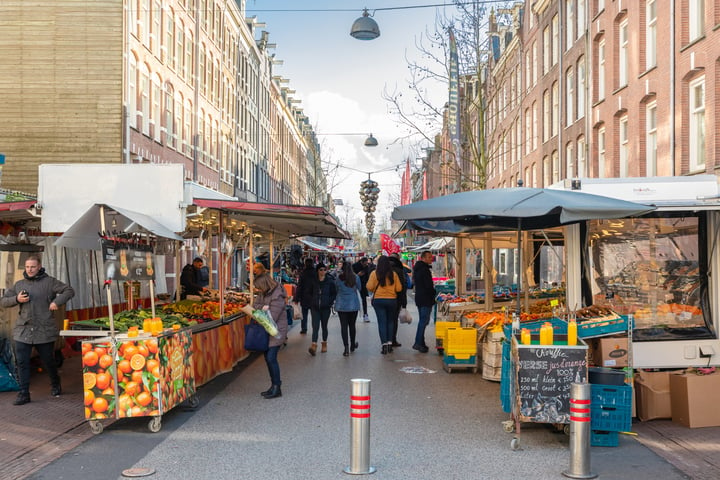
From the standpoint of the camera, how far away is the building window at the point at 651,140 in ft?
74.4

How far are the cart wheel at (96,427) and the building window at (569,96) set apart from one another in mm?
26282

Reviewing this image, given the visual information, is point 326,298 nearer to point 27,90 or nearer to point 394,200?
point 27,90

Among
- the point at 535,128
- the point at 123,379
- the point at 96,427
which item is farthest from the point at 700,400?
the point at 535,128

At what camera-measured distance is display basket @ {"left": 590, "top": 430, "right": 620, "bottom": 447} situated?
25.8 ft

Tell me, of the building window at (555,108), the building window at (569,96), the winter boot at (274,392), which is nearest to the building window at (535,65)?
the building window at (555,108)

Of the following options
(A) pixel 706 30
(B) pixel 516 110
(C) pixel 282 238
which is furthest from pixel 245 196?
(A) pixel 706 30

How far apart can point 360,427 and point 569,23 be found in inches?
1137

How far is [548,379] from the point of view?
7.89m

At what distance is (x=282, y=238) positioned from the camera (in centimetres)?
2097

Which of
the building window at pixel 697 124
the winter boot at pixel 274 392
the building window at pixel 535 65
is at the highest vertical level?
the building window at pixel 535 65

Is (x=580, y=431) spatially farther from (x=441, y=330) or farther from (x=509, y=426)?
(x=441, y=330)

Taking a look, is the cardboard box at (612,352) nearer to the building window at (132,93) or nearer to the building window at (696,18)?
the building window at (696,18)

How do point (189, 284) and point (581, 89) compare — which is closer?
point (189, 284)

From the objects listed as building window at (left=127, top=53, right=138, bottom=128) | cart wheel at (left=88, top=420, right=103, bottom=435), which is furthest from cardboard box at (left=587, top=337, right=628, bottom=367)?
building window at (left=127, top=53, right=138, bottom=128)
